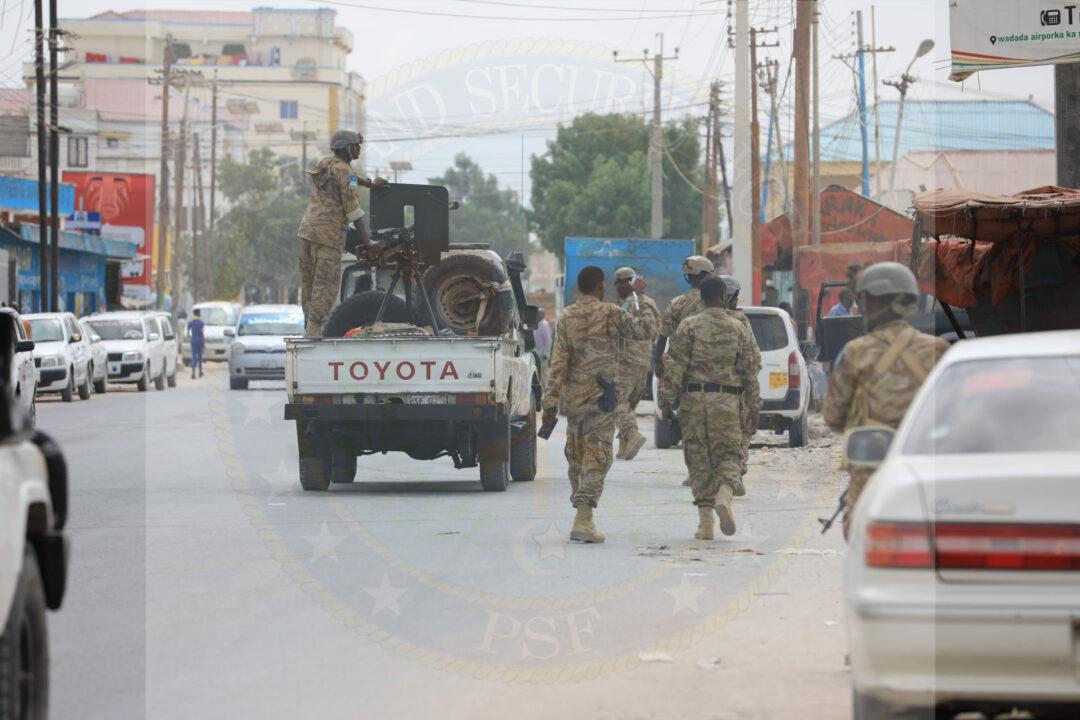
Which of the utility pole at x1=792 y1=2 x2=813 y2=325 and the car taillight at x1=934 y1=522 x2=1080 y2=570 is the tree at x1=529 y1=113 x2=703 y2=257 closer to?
the utility pole at x1=792 y1=2 x2=813 y2=325

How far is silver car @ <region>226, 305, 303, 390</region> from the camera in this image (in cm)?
3466

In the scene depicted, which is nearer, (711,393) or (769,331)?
(711,393)

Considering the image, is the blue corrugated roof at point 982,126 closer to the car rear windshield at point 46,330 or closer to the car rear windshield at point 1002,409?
the car rear windshield at point 46,330

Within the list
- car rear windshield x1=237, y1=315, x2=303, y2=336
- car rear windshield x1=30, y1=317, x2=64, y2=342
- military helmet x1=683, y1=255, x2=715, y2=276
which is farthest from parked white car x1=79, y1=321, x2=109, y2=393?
military helmet x1=683, y1=255, x2=715, y2=276

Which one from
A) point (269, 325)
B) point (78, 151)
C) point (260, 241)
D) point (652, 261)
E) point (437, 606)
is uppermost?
point (78, 151)

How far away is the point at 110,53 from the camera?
128375mm

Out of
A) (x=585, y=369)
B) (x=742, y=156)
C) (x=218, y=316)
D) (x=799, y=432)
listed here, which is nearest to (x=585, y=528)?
(x=585, y=369)

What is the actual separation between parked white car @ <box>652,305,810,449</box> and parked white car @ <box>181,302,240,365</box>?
34039 millimetres

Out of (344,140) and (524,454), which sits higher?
(344,140)

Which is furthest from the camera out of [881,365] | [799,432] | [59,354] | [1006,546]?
[59,354]

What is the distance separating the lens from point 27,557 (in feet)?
15.9

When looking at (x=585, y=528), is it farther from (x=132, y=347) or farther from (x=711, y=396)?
(x=132, y=347)

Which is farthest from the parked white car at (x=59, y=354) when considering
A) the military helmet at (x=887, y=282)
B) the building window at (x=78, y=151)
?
the building window at (x=78, y=151)

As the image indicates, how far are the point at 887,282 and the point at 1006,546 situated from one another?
2445 millimetres
